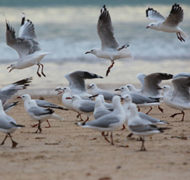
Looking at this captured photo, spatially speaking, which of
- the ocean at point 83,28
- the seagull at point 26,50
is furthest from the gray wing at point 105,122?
the ocean at point 83,28

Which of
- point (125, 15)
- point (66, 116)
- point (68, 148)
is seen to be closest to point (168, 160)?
point (68, 148)

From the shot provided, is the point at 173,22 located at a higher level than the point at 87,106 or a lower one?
higher

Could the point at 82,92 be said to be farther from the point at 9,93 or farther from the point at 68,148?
the point at 68,148

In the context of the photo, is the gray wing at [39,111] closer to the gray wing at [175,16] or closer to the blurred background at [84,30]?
the gray wing at [175,16]

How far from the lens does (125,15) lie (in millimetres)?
38906

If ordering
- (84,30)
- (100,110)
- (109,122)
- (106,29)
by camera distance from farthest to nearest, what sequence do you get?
1. (84,30)
2. (106,29)
3. (100,110)
4. (109,122)

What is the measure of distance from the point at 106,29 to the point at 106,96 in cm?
218

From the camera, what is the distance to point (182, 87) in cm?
1063

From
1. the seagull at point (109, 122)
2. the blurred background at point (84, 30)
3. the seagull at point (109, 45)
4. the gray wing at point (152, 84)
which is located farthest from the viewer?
the blurred background at point (84, 30)

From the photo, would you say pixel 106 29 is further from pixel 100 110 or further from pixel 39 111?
pixel 100 110

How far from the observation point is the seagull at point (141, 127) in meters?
7.40

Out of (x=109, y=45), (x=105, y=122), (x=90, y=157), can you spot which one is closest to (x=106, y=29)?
(x=109, y=45)

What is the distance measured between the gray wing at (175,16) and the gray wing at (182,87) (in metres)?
2.73

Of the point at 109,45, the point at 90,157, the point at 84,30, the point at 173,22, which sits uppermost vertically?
the point at 90,157
